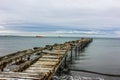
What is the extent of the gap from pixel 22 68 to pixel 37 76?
408 centimetres

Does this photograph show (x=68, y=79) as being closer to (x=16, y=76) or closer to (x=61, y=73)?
(x=61, y=73)

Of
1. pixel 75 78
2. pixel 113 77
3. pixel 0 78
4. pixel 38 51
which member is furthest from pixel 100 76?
pixel 0 78

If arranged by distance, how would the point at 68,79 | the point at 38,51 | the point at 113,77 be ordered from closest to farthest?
the point at 68,79 → the point at 113,77 → the point at 38,51

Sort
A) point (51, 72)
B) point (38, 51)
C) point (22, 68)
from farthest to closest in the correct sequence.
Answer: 1. point (38, 51)
2. point (22, 68)
3. point (51, 72)

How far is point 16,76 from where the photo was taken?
14.0 metres

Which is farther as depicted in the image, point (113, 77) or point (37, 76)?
point (113, 77)

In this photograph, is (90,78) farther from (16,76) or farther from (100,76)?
(16,76)

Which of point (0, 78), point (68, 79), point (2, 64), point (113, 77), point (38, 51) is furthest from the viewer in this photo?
point (38, 51)

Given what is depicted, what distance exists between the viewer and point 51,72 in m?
16.0

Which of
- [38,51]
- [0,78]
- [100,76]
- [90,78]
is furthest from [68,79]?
[0,78]

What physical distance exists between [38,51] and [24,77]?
1893 cm

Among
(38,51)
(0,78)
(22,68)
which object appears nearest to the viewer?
(0,78)

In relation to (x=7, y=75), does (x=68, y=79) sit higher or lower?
lower

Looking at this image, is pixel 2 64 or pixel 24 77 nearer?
pixel 24 77
